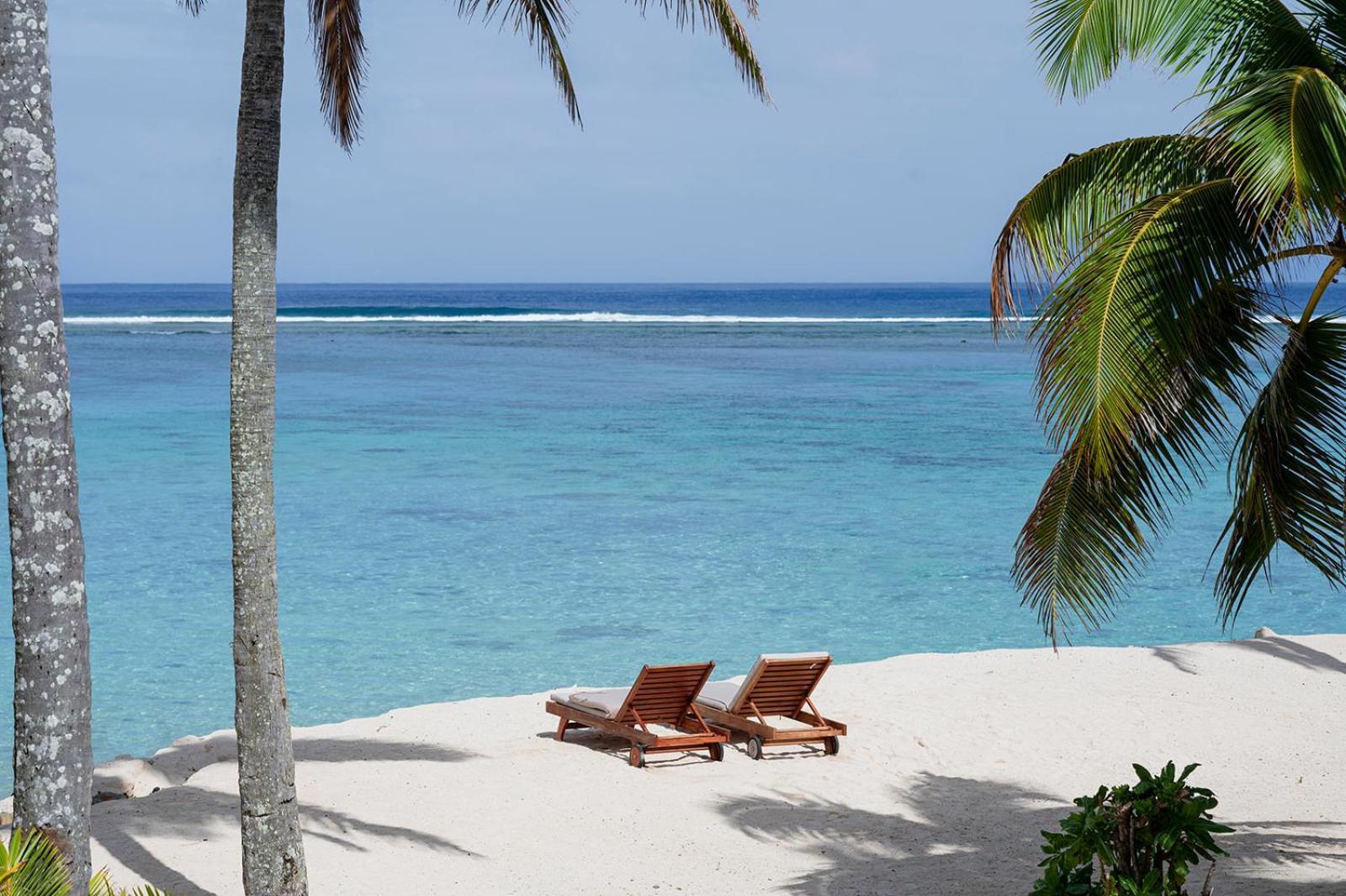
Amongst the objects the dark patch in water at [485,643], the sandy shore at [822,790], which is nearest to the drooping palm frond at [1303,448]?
the sandy shore at [822,790]

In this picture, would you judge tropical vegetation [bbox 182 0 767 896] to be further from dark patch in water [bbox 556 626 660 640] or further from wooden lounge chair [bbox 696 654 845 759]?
dark patch in water [bbox 556 626 660 640]

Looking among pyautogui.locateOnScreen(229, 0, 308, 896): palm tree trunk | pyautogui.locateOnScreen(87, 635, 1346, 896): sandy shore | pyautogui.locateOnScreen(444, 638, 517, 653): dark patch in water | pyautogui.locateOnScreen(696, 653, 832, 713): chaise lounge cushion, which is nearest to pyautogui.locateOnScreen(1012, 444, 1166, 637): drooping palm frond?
pyautogui.locateOnScreen(87, 635, 1346, 896): sandy shore

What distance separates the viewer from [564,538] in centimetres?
1639

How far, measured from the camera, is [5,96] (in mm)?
3723

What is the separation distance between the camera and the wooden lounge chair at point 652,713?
8.16 m

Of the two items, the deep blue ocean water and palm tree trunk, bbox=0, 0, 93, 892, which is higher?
palm tree trunk, bbox=0, 0, 93, 892

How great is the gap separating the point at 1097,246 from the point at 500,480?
16.3 meters

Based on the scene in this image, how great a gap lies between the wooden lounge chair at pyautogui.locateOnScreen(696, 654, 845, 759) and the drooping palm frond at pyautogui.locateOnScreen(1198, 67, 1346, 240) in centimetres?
455

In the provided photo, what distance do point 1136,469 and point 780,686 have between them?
340 cm

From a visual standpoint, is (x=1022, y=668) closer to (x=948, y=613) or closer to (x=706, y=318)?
(x=948, y=613)

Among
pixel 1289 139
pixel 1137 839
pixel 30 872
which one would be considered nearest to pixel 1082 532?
pixel 1137 839

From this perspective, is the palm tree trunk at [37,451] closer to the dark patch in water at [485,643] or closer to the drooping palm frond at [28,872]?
the drooping palm frond at [28,872]

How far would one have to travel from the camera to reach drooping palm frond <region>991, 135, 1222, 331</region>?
5434 millimetres

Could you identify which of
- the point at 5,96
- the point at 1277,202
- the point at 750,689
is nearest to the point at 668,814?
the point at 750,689
